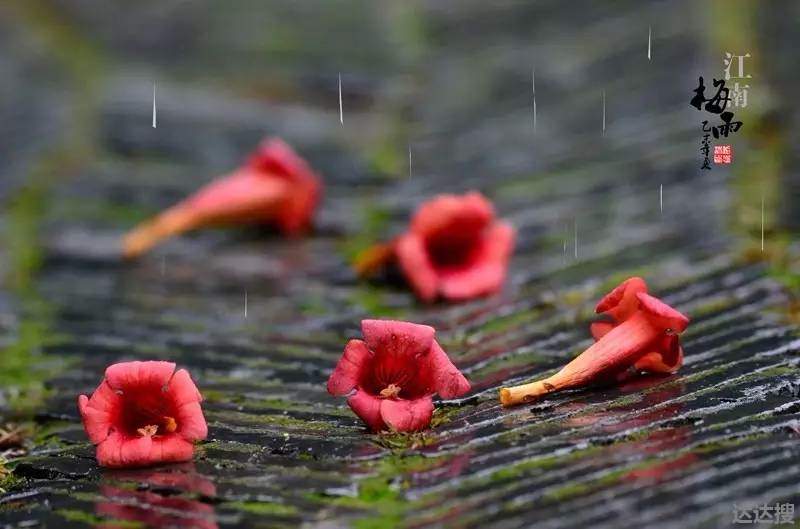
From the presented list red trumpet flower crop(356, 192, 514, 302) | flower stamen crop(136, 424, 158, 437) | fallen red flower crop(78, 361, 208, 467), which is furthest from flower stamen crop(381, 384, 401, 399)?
red trumpet flower crop(356, 192, 514, 302)

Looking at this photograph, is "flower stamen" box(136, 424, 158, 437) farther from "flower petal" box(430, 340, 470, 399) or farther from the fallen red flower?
"flower petal" box(430, 340, 470, 399)

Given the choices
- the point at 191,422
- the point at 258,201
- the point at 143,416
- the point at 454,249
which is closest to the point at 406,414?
the point at 191,422

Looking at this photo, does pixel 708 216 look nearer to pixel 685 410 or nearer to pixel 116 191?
pixel 685 410

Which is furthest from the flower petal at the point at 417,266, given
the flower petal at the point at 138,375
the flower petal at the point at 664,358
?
the flower petal at the point at 138,375

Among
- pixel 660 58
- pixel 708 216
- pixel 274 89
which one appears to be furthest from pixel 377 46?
pixel 708 216

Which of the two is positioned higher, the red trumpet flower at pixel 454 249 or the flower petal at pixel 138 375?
the red trumpet flower at pixel 454 249

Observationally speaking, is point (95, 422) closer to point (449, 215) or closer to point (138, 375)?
point (138, 375)

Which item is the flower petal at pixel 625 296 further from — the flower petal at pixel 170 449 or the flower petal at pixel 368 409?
the flower petal at pixel 170 449
